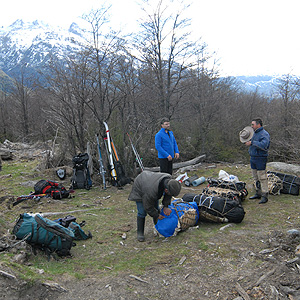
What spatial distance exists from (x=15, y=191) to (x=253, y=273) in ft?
25.0

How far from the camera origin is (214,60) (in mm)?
14172

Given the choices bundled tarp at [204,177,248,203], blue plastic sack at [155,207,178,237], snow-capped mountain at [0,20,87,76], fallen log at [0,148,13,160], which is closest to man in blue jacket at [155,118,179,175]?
bundled tarp at [204,177,248,203]

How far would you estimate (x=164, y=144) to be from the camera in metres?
6.87

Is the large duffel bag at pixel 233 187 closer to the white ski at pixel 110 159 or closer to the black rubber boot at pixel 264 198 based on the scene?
the black rubber boot at pixel 264 198

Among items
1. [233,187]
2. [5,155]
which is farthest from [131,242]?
[5,155]

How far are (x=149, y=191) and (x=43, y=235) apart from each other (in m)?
1.76

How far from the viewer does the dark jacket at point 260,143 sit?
6.01m

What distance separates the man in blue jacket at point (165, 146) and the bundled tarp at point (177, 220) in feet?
6.36

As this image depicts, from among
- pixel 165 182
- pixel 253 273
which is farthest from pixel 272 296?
pixel 165 182

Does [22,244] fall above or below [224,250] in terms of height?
above

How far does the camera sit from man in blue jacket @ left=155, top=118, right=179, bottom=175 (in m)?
6.70

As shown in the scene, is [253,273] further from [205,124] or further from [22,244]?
[205,124]

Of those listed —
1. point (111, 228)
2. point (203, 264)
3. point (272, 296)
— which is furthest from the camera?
point (111, 228)

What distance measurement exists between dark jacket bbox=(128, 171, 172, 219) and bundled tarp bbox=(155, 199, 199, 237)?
0.37 meters
